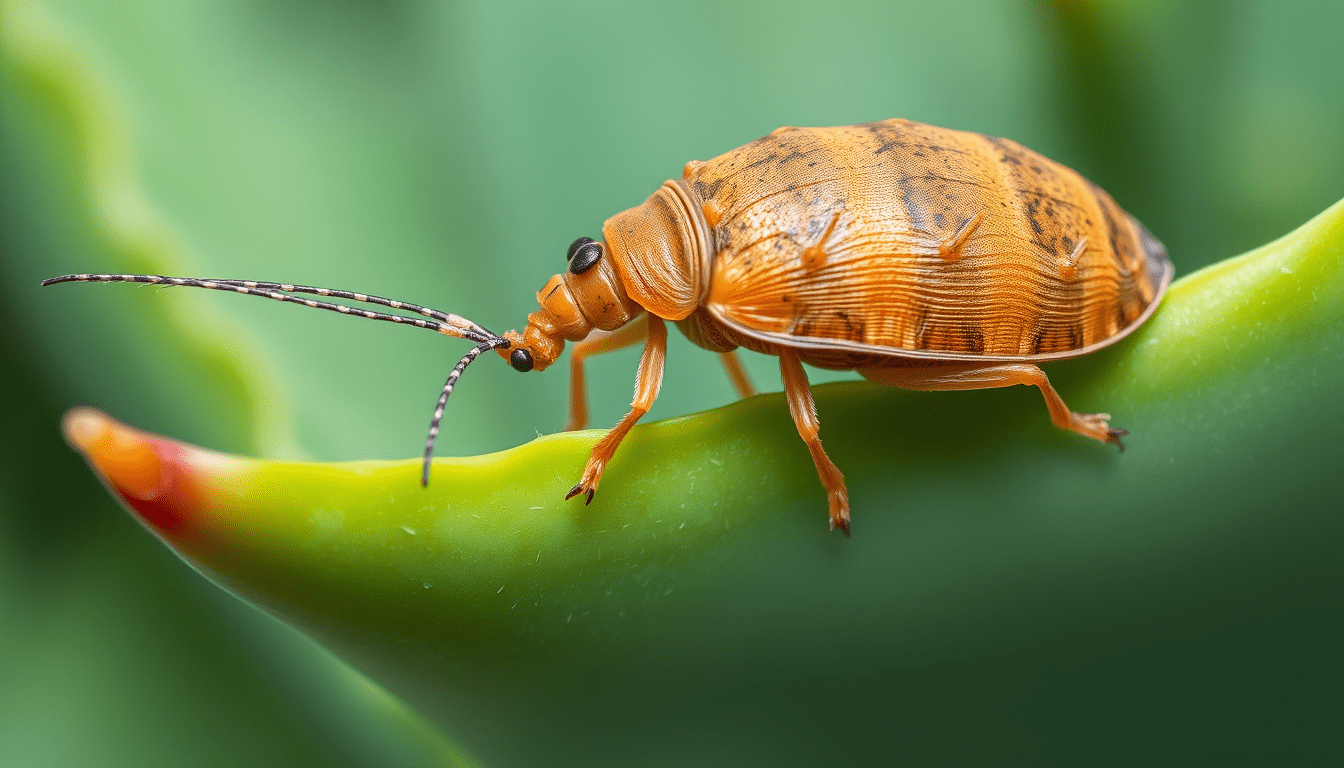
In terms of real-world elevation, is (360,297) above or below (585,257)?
above

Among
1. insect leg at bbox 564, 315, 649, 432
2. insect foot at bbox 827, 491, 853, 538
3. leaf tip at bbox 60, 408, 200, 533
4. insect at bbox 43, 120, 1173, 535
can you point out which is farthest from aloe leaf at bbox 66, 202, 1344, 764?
insect leg at bbox 564, 315, 649, 432

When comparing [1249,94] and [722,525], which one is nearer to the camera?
[722,525]

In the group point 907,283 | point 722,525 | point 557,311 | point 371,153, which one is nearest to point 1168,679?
point 722,525

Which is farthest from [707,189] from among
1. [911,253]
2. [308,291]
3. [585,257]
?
[308,291]

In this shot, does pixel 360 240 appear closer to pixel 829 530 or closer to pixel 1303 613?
pixel 829 530

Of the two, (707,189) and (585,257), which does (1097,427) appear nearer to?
(707,189)

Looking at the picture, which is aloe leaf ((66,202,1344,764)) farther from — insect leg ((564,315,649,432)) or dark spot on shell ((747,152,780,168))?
insect leg ((564,315,649,432))

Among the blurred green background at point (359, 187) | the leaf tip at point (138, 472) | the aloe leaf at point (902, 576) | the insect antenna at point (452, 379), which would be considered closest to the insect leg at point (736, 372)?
the blurred green background at point (359, 187)

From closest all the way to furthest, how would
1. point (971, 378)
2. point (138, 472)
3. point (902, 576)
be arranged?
point (138, 472) < point (902, 576) < point (971, 378)
